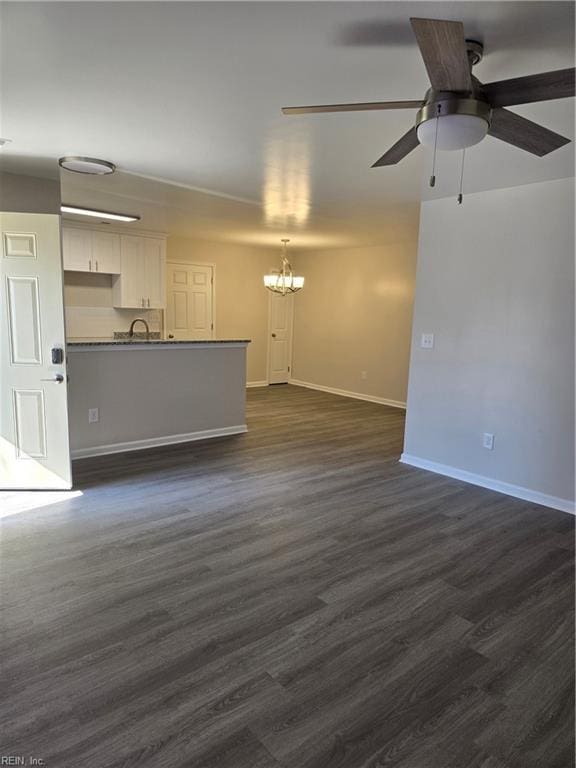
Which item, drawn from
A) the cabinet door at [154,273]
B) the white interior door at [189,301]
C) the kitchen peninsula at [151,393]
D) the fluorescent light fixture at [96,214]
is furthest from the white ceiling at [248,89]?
the white interior door at [189,301]

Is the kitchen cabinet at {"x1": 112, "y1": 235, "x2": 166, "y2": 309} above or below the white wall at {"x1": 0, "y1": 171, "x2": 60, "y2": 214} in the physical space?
below

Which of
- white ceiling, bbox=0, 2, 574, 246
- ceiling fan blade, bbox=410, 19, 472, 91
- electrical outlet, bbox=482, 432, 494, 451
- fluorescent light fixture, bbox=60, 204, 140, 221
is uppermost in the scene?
fluorescent light fixture, bbox=60, 204, 140, 221

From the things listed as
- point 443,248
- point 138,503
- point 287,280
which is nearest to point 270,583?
point 138,503

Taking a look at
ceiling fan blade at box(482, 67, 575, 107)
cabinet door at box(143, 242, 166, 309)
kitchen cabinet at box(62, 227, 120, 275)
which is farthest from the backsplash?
ceiling fan blade at box(482, 67, 575, 107)

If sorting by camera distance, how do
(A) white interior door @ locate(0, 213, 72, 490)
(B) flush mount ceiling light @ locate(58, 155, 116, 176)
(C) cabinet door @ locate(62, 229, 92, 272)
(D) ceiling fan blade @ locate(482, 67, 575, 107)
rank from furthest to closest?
(C) cabinet door @ locate(62, 229, 92, 272)
(A) white interior door @ locate(0, 213, 72, 490)
(B) flush mount ceiling light @ locate(58, 155, 116, 176)
(D) ceiling fan blade @ locate(482, 67, 575, 107)

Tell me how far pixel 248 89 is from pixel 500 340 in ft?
9.14

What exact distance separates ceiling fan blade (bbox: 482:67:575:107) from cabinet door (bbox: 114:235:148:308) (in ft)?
18.1

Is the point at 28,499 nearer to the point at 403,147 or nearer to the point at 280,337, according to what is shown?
the point at 403,147

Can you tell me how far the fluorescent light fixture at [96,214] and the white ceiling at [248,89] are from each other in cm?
88

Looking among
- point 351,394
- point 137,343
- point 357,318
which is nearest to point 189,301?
point 357,318

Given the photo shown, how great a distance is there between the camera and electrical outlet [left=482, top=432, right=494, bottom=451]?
4.00m

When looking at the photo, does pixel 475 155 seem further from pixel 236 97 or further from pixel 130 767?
pixel 130 767

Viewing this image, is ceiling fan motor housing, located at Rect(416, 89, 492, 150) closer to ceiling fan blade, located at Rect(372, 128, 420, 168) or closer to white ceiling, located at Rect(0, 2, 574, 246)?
ceiling fan blade, located at Rect(372, 128, 420, 168)

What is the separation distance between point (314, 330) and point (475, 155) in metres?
5.67
